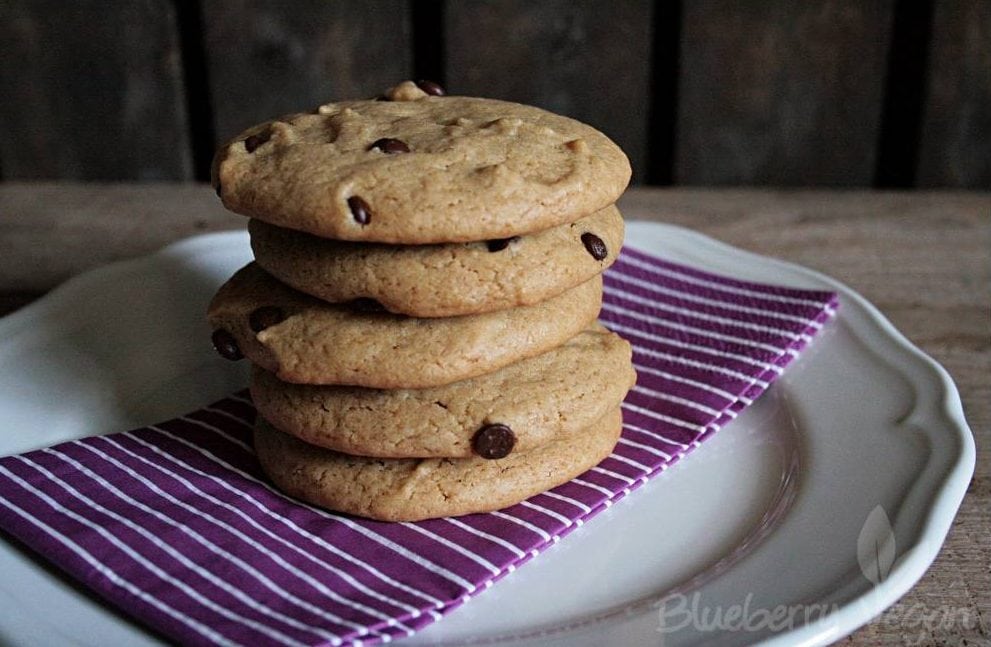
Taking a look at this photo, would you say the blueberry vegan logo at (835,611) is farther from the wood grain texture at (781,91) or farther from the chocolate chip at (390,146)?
the wood grain texture at (781,91)

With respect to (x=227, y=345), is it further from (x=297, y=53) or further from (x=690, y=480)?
(x=297, y=53)

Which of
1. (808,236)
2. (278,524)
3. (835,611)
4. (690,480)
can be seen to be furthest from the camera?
(808,236)

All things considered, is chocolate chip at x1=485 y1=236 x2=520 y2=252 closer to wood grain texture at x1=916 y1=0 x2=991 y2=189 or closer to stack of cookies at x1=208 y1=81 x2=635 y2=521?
stack of cookies at x1=208 y1=81 x2=635 y2=521

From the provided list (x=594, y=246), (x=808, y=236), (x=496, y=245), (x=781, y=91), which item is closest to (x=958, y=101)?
(x=781, y=91)

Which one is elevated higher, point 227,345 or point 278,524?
point 227,345

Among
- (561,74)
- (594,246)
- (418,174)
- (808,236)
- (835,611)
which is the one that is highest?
(418,174)

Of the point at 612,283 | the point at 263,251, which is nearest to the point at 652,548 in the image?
the point at 263,251

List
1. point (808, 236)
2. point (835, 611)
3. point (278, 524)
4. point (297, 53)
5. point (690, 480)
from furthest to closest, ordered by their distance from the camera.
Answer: point (297, 53) → point (808, 236) → point (690, 480) → point (278, 524) → point (835, 611)
